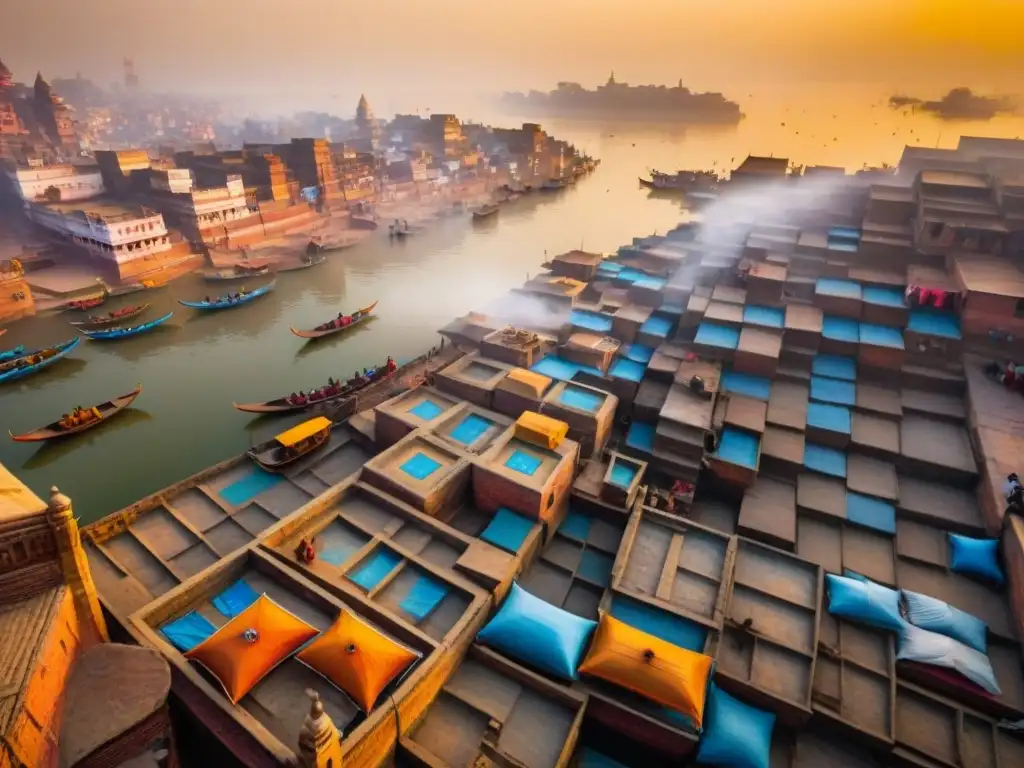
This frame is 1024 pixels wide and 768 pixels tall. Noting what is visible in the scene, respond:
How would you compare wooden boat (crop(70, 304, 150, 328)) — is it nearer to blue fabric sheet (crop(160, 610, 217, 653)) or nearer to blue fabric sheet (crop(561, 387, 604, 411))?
blue fabric sheet (crop(160, 610, 217, 653))

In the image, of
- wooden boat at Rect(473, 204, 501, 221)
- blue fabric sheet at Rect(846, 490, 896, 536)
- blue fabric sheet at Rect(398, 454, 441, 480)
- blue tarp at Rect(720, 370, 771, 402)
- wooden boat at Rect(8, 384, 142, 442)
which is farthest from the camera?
wooden boat at Rect(473, 204, 501, 221)

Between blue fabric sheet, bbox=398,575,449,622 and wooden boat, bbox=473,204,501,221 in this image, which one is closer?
blue fabric sheet, bbox=398,575,449,622

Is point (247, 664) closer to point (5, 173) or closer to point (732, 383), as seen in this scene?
point (732, 383)

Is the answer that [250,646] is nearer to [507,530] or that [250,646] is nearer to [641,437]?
[507,530]

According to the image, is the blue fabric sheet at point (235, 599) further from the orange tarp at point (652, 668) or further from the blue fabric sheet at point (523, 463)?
the orange tarp at point (652, 668)

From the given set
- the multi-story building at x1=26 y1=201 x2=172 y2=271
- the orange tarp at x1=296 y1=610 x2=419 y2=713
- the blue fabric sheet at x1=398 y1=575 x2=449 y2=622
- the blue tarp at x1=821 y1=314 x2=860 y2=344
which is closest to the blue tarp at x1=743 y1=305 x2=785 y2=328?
the blue tarp at x1=821 y1=314 x2=860 y2=344

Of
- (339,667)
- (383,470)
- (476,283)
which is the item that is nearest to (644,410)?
(383,470)
